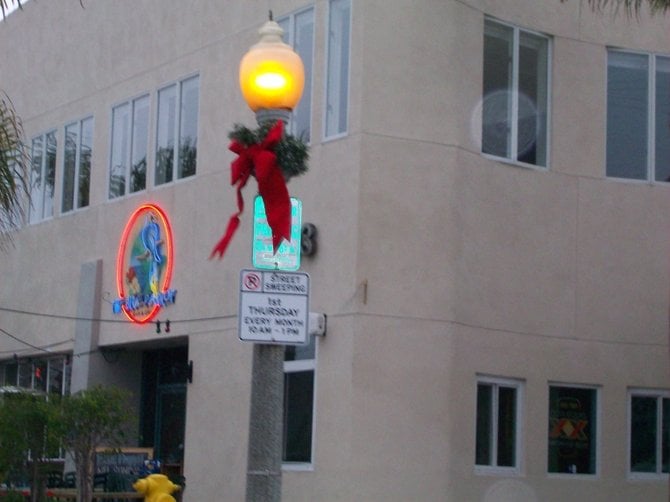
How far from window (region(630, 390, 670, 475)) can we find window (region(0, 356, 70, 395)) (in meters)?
9.88

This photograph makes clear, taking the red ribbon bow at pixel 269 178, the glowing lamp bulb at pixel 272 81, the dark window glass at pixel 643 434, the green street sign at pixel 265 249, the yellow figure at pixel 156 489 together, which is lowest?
the yellow figure at pixel 156 489

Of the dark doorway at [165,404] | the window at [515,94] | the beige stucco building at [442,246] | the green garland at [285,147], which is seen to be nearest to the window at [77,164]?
the beige stucco building at [442,246]

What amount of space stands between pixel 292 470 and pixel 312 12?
5.90m

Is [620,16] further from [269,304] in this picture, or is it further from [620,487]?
[269,304]

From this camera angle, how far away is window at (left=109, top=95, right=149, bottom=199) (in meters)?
21.0

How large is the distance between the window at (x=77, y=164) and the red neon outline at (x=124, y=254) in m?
1.95

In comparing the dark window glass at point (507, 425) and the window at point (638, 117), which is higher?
the window at point (638, 117)

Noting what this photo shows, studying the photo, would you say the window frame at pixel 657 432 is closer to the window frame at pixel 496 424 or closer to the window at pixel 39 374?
the window frame at pixel 496 424

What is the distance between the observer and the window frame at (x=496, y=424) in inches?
642

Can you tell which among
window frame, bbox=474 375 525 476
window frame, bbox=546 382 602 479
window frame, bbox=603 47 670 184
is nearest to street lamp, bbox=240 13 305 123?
window frame, bbox=474 375 525 476

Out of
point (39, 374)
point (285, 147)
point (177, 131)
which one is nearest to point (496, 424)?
point (177, 131)

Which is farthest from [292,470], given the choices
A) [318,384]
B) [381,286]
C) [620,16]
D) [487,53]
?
[620,16]

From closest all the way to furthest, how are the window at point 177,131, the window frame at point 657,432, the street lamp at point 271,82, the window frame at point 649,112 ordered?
the street lamp at point 271,82
the window frame at point 657,432
the window frame at point 649,112
the window at point 177,131

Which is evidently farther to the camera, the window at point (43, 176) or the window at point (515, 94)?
the window at point (43, 176)
